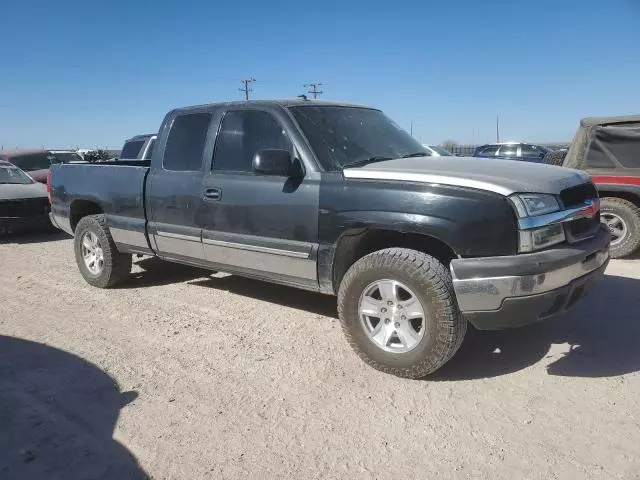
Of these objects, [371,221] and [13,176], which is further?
[13,176]

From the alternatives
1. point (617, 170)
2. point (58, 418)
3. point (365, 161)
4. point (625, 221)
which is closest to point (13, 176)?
point (58, 418)

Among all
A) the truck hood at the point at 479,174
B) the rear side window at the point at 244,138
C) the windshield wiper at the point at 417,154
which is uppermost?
the rear side window at the point at 244,138

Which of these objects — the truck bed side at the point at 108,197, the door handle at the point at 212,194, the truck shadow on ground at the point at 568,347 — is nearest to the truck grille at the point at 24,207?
the truck bed side at the point at 108,197

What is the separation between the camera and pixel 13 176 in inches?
395

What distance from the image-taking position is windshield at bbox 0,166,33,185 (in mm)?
9859

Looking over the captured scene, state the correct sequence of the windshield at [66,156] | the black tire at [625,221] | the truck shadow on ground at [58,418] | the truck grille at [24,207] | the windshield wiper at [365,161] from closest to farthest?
the truck shadow on ground at [58,418] < the windshield wiper at [365,161] < the black tire at [625,221] < the truck grille at [24,207] < the windshield at [66,156]

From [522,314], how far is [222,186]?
2.56 m

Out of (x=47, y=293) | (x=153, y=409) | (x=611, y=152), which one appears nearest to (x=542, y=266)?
(x=153, y=409)

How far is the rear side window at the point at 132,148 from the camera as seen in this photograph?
1098 cm

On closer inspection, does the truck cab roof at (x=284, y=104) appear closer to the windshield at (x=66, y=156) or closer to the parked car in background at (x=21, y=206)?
the parked car in background at (x=21, y=206)

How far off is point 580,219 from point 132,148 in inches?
389

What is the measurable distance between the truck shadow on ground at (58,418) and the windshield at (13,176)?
7.13m

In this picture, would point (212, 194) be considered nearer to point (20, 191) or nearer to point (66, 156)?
point (20, 191)

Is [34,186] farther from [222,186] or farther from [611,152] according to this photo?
[611,152]
